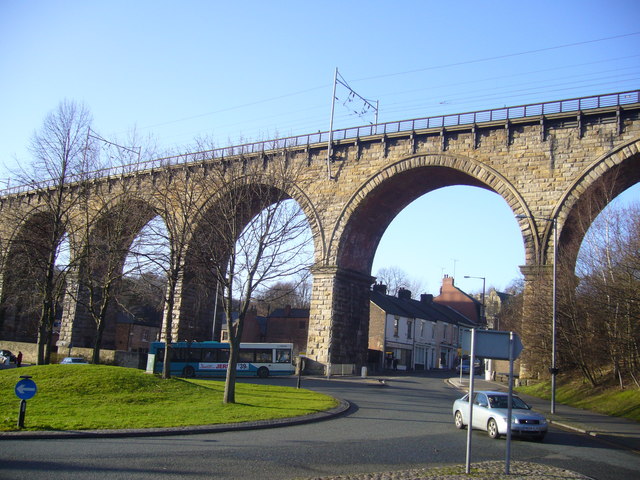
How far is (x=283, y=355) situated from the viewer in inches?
1533

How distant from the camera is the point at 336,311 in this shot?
3309 cm

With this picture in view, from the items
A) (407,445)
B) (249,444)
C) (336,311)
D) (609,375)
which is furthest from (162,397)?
(609,375)

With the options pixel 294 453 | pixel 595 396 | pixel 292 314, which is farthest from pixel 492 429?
pixel 292 314

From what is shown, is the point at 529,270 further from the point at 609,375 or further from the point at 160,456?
the point at 160,456

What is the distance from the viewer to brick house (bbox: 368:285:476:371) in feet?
180

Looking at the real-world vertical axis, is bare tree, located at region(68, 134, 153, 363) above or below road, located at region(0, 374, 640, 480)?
above

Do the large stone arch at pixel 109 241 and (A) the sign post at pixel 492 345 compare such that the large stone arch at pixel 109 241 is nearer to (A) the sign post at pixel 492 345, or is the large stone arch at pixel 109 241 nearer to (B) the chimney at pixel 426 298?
(A) the sign post at pixel 492 345

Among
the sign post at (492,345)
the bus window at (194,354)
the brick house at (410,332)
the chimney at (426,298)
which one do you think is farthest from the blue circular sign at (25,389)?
the chimney at (426,298)

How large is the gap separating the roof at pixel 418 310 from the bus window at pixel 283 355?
1764cm

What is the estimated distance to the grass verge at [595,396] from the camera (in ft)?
69.5

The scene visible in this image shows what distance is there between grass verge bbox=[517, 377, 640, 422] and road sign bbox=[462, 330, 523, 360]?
13.3m

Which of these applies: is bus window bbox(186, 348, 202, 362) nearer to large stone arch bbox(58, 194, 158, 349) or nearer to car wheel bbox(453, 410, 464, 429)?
large stone arch bbox(58, 194, 158, 349)

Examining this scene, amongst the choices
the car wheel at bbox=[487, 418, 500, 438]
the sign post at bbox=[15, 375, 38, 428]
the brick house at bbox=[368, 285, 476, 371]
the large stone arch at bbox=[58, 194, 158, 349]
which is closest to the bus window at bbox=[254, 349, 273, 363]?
the brick house at bbox=[368, 285, 476, 371]

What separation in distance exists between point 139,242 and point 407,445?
57.3ft
